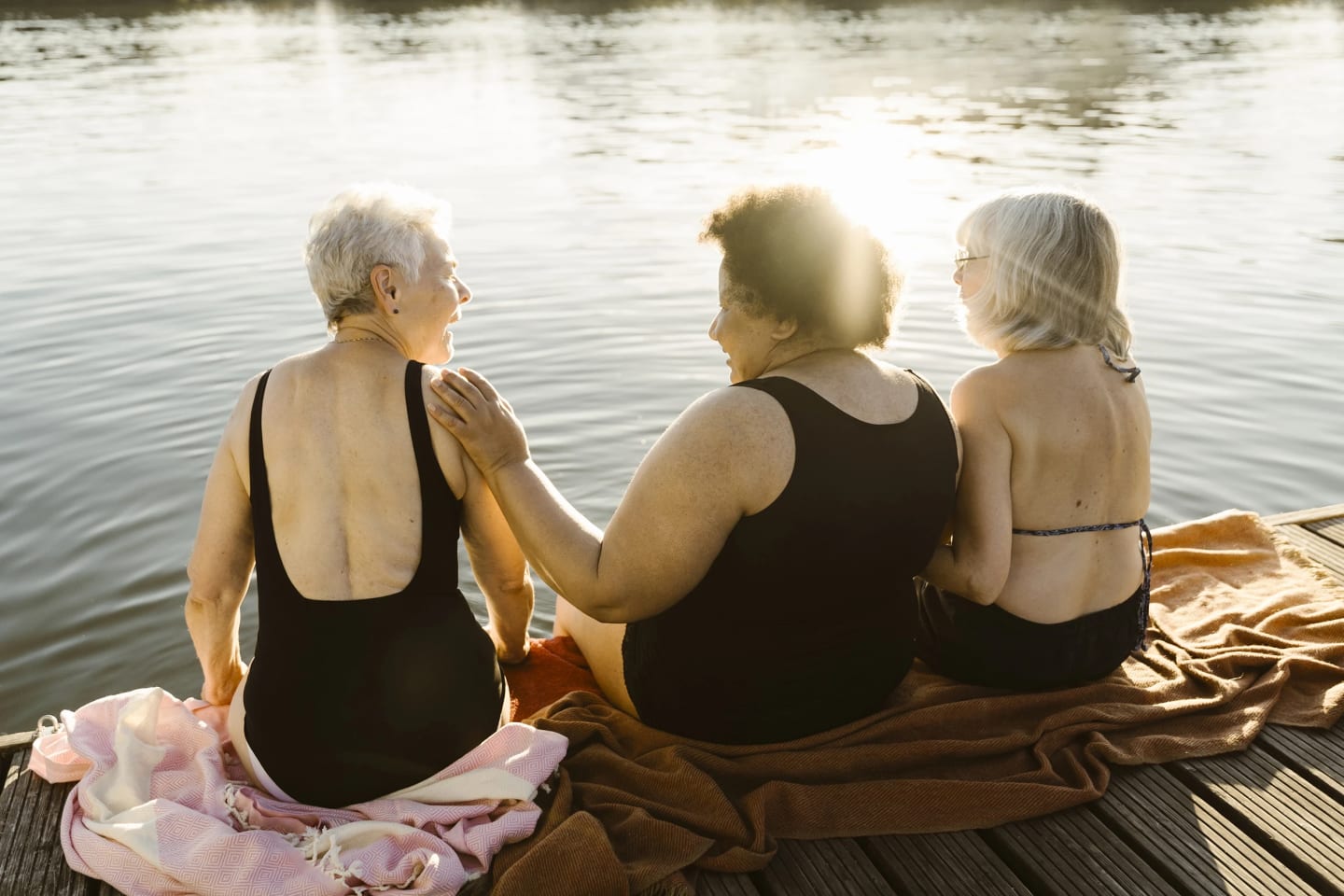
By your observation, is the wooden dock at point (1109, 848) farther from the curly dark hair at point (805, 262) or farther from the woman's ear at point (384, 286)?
the woman's ear at point (384, 286)

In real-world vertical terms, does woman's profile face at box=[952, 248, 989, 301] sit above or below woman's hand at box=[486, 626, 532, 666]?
above

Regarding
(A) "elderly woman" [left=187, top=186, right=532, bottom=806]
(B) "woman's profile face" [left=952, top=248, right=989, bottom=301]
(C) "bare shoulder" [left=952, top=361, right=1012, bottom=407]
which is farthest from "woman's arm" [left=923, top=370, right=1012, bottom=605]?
(A) "elderly woman" [left=187, top=186, right=532, bottom=806]

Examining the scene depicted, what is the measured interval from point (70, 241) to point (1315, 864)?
1166 cm

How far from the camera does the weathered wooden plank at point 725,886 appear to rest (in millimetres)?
2598

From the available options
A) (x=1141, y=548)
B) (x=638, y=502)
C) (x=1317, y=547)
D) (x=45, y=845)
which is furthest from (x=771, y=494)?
(x=1317, y=547)

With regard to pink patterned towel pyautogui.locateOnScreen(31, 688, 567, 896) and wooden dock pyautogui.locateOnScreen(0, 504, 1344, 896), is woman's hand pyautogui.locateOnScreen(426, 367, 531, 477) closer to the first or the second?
pink patterned towel pyautogui.locateOnScreen(31, 688, 567, 896)

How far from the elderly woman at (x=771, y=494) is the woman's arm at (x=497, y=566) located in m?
0.10

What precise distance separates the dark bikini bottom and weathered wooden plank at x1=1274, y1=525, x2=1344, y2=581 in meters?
1.35

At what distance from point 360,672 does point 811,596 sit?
104 centimetres

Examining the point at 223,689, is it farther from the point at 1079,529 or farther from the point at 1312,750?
the point at 1312,750

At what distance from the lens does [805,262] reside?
8.63 feet

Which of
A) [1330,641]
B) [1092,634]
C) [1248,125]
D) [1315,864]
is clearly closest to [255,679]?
[1092,634]

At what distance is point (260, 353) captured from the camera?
8391 millimetres

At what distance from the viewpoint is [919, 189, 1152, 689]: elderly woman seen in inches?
120
